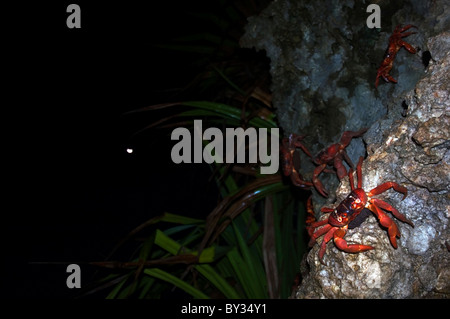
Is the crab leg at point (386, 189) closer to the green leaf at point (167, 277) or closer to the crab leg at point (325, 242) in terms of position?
the crab leg at point (325, 242)

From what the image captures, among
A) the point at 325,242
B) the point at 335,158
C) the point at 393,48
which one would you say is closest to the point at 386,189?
the point at 325,242

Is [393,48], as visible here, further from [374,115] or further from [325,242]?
[325,242]

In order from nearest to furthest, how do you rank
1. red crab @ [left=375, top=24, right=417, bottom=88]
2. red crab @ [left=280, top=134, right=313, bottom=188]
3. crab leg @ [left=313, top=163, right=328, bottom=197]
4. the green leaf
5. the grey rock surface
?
the grey rock surface, red crab @ [left=375, top=24, right=417, bottom=88], crab leg @ [left=313, top=163, right=328, bottom=197], red crab @ [left=280, top=134, right=313, bottom=188], the green leaf

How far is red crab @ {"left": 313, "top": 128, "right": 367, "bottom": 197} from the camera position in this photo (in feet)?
3.69

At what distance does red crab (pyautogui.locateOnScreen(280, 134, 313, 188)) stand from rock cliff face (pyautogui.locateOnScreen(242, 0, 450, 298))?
0.13ft

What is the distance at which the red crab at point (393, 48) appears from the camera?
3.38ft

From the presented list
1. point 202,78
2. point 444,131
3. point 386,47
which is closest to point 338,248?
point 444,131

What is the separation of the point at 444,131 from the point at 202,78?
5.29ft

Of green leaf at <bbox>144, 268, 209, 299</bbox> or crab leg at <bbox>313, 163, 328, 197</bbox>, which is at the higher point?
crab leg at <bbox>313, 163, 328, 197</bbox>

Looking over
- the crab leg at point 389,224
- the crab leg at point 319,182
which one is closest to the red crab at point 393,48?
the crab leg at point 319,182

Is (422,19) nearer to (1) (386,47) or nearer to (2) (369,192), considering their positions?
(1) (386,47)

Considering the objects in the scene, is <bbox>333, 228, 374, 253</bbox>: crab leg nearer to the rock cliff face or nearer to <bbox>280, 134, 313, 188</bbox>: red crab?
the rock cliff face

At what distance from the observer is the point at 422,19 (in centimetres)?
104

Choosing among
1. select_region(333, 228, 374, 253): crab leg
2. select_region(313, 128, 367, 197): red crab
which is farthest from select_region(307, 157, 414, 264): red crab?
select_region(313, 128, 367, 197): red crab
